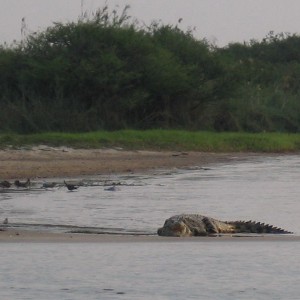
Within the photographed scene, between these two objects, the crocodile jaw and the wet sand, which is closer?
the crocodile jaw

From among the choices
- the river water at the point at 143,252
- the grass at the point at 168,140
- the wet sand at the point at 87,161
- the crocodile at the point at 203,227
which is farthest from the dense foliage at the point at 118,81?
the crocodile at the point at 203,227

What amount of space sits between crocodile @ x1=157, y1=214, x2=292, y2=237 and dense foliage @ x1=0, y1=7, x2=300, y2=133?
14750mm

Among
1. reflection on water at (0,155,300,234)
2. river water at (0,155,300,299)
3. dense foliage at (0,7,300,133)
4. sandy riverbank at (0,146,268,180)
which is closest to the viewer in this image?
river water at (0,155,300,299)

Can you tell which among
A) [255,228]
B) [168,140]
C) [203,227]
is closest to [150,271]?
[203,227]

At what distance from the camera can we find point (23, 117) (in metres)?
27.1

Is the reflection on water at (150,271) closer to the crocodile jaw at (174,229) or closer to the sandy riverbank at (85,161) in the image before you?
the crocodile jaw at (174,229)

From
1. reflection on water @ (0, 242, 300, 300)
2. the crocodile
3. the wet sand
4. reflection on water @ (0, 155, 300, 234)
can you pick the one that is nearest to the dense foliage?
the wet sand

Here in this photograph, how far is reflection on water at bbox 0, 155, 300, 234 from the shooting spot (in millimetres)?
13219

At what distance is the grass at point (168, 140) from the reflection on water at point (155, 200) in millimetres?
4264

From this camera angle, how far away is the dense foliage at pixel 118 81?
27922 mm

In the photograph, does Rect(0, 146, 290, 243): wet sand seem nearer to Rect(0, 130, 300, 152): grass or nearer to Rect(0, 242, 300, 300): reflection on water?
Rect(0, 130, 300, 152): grass

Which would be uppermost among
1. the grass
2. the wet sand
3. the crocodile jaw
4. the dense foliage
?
the dense foliage

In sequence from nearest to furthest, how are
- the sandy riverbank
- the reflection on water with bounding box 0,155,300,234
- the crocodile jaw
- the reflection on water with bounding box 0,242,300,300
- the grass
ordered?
the reflection on water with bounding box 0,242,300,300 → the crocodile jaw → the reflection on water with bounding box 0,155,300,234 → the sandy riverbank → the grass

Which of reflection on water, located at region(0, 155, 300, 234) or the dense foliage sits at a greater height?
the dense foliage
